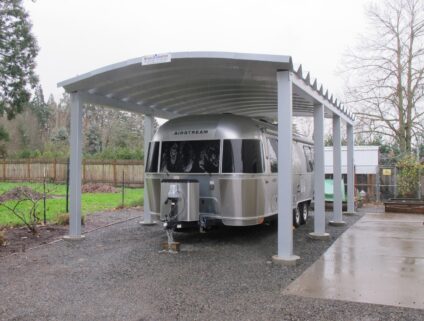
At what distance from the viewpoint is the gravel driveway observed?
4961 millimetres

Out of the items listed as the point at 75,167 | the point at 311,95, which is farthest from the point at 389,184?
the point at 75,167

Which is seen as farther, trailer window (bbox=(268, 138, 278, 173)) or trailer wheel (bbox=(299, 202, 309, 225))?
trailer wheel (bbox=(299, 202, 309, 225))

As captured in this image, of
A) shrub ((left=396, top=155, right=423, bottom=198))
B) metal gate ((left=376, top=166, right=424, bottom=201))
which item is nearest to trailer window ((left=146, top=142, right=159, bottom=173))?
metal gate ((left=376, top=166, right=424, bottom=201))

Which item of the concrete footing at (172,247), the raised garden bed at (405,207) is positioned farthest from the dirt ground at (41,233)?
the raised garden bed at (405,207)

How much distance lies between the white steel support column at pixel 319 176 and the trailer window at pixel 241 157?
4.64 feet

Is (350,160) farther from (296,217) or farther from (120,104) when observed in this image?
(120,104)

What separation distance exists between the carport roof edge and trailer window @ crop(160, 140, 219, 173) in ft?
4.38

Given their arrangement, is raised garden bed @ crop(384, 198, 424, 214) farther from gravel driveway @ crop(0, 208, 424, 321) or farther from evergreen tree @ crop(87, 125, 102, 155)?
evergreen tree @ crop(87, 125, 102, 155)

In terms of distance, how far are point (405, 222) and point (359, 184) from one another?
7647 mm

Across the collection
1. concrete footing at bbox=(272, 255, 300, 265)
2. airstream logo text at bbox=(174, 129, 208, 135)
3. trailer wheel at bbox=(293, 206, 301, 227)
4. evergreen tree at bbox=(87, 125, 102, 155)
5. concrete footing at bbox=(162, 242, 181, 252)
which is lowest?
concrete footing at bbox=(272, 255, 300, 265)

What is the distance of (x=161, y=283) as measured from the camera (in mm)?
6184

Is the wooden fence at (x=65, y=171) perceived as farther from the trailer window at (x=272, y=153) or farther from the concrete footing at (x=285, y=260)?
the concrete footing at (x=285, y=260)

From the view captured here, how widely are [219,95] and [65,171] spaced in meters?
23.2

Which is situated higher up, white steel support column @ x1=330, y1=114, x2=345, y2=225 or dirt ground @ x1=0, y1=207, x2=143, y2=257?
white steel support column @ x1=330, y1=114, x2=345, y2=225
